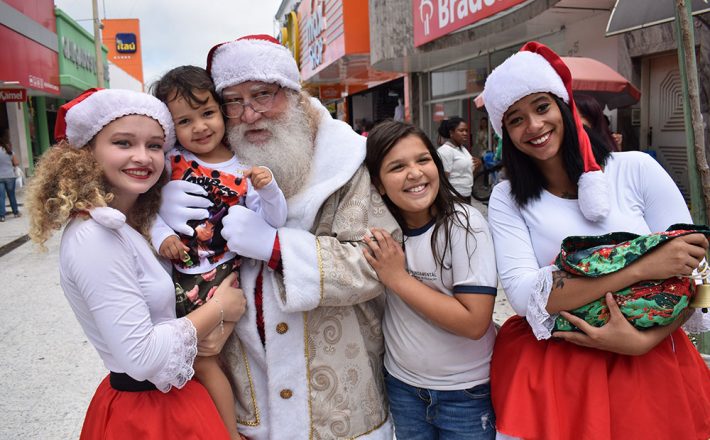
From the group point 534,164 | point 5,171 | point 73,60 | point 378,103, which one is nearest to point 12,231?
point 5,171

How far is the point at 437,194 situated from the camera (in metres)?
1.83

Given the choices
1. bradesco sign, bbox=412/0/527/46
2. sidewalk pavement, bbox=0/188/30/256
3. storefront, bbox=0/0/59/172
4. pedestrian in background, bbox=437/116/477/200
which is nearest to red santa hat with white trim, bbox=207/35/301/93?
pedestrian in background, bbox=437/116/477/200

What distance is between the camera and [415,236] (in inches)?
72.4

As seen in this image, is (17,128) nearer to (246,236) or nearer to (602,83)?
(602,83)

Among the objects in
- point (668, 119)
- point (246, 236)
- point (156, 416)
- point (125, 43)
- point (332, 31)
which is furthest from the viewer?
point (125, 43)

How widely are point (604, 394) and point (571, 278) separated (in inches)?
13.3

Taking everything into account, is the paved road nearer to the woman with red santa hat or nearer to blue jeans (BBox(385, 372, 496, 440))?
blue jeans (BBox(385, 372, 496, 440))

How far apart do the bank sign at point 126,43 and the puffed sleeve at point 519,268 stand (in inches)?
1877

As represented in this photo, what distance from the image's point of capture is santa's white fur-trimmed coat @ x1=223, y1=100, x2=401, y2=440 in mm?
1737

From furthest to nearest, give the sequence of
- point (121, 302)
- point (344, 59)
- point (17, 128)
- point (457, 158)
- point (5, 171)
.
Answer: point (17, 128), point (344, 59), point (5, 171), point (457, 158), point (121, 302)

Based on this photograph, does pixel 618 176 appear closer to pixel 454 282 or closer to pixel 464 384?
pixel 454 282

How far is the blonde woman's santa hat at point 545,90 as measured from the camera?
1649 mm

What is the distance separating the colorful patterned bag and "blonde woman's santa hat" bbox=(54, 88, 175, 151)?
1.32 m

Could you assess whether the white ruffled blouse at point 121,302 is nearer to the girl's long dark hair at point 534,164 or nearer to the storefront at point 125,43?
the girl's long dark hair at point 534,164
